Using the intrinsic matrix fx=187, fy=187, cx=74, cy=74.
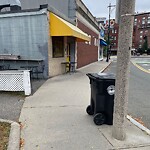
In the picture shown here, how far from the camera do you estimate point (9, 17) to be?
10.9 m

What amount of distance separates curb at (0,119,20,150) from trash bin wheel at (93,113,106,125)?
173 cm

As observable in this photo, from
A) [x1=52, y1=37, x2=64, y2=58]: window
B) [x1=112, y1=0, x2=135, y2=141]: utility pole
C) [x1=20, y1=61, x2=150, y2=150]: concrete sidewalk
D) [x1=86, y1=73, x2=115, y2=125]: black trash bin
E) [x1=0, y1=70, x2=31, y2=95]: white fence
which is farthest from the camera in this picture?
[x1=52, y1=37, x2=64, y2=58]: window

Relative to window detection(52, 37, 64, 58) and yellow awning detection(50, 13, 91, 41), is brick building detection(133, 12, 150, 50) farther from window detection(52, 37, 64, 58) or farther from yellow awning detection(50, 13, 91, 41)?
yellow awning detection(50, 13, 91, 41)

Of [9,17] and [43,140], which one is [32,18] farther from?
[43,140]

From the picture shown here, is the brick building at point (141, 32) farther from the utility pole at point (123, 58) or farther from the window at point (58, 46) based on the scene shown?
the utility pole at point (123, 58)

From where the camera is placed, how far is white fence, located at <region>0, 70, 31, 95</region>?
698 centimetres

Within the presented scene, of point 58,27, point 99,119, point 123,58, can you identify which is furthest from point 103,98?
point 58,27

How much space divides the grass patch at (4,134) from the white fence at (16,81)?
283cm

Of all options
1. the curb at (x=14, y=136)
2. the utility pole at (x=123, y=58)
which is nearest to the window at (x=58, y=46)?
the curb at (x=14, y=136)

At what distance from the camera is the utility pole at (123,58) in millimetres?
3314

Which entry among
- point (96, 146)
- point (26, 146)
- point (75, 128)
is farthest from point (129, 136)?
point (26, 146)

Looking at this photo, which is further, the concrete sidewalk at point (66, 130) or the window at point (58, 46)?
the window at point (58, 46)

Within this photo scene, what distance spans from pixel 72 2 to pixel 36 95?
9758 millimetres

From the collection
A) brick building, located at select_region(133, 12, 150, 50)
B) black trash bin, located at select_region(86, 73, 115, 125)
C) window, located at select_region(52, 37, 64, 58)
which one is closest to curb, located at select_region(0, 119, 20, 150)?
black trash bin, located at select_region(86, 73, 115, 125)
